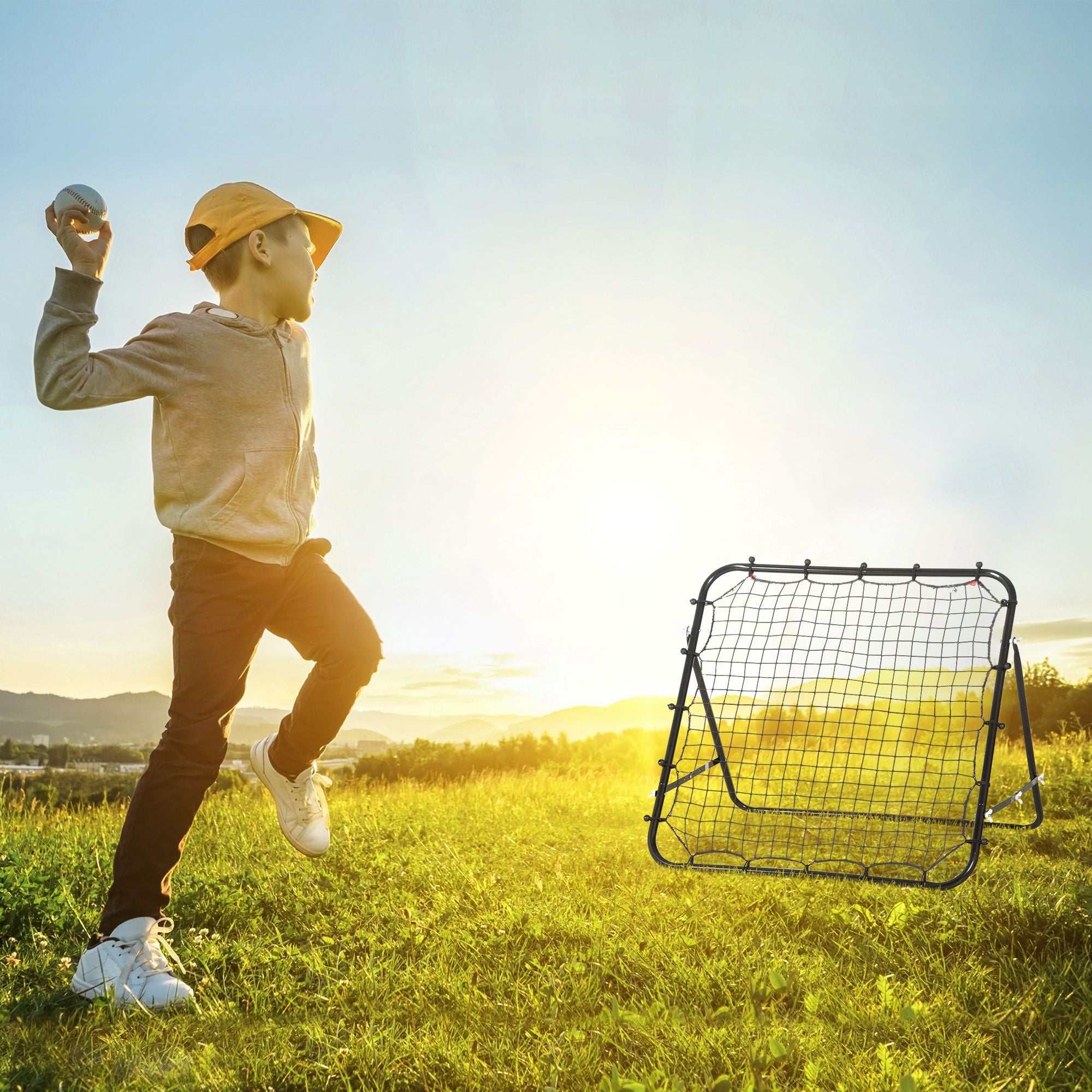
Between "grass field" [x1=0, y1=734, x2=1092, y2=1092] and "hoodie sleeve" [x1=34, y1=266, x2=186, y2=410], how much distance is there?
1927 mm

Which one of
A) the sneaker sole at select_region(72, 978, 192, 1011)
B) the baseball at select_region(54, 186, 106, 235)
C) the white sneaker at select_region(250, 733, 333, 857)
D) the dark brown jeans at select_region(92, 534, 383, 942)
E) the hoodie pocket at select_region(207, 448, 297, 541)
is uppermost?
the baseball at select_region(54, 186, 106, 235)

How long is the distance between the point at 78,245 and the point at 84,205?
0.18m

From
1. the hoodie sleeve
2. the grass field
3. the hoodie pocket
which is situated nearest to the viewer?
the grass field

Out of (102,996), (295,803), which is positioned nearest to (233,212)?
(295,803)

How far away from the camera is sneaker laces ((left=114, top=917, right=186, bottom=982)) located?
2.90 meters

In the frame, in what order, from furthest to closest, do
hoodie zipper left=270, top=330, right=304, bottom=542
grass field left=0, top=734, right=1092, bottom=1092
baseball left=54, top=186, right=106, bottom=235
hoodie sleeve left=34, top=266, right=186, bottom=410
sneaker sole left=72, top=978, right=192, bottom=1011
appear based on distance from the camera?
1. hoodie zipper left=270, top=330, right=304, bottom=542
2. baseball left=54, top=186, right=106, bottom=235
3. hoodie sleeve left=34, top=266, right=186, bottom=410
4. sneaker sole left=72, top=978, right=192, bottom=1011
5. grass field left=0, top=734, right=1092, bottom=1092

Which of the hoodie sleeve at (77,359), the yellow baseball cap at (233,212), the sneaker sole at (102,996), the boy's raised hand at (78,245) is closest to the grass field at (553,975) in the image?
the sneaker sole at (102,996)

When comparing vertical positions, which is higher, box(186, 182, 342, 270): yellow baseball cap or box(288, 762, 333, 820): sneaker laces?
box(186, 182, 342, 270): yellow baseball cap

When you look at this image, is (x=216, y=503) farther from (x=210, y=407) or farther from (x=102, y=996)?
(x=102, y=996)

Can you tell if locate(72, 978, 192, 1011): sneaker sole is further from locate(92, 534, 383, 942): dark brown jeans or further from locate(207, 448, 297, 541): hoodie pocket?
locate(207, 448, 297, 541): hoodie pocket

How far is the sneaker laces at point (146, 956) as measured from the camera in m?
2.90

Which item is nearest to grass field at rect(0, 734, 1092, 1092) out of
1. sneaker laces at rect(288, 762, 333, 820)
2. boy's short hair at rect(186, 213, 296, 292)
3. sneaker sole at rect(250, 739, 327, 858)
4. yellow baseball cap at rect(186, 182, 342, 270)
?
sneaker sole at rect(250, 739, 327, 858)

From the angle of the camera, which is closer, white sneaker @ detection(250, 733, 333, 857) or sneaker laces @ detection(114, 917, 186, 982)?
sneaker laces @ detection(114, 917, 186, 982)

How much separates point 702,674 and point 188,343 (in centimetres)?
273
